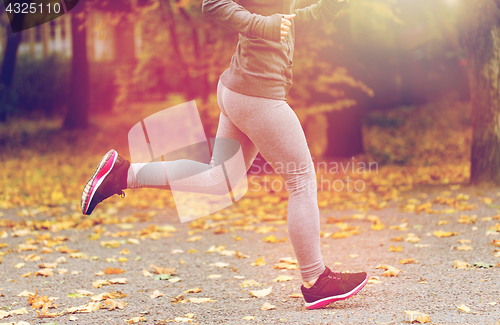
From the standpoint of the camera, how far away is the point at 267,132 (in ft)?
7.59

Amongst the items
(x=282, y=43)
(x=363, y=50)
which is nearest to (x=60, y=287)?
(x=282, y=43)

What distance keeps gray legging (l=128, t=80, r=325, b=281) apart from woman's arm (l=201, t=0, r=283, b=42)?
12.4 inches

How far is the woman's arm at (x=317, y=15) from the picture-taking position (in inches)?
97.3

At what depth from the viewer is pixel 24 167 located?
10.1m

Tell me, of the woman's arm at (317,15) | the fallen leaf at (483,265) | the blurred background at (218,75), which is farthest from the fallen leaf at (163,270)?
the blurred background at (218,75)

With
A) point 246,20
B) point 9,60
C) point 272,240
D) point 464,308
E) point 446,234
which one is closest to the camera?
point 246,20

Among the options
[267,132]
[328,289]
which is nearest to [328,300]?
[328,289]

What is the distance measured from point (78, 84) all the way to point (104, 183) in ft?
44.8

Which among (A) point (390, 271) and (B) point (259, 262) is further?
(B) point (259, 262)

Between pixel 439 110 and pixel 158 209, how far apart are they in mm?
15196

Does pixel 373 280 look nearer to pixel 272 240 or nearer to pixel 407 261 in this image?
pixel 407 261

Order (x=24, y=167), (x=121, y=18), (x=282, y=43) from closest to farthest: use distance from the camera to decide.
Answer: (x=282, y=43) < (x=121, y=18) < (x=24, y=167)

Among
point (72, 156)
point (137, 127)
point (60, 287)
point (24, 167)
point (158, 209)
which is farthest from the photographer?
point (137, 127)

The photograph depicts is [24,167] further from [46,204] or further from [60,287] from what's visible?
[60,287]
